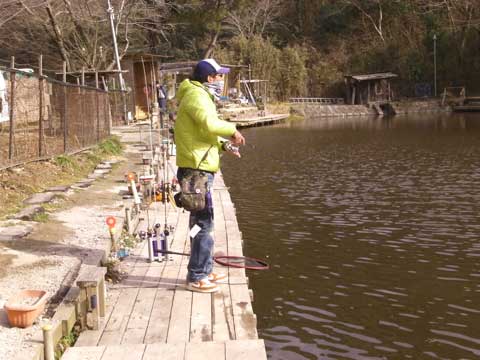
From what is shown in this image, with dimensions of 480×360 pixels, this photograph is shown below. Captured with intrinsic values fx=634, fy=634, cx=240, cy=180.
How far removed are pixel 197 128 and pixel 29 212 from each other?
12.6 feet

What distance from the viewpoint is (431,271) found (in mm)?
7520

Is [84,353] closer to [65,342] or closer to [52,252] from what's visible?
[65,342]

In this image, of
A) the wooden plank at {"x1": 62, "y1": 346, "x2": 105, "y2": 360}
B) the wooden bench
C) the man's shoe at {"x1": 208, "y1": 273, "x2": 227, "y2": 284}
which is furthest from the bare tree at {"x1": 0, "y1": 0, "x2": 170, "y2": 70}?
the wooden plank at {"x1": 62, "y1": 346, "x2": 105, "y2": 360}

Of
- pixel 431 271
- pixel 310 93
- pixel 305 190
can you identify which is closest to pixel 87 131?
pixel 305 190

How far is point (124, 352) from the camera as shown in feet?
13.7

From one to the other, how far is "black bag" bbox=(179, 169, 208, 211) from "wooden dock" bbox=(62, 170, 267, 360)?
0.79m

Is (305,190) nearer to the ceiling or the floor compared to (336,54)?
nearer to the floor

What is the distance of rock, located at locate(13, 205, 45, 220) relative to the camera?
7.88 metres

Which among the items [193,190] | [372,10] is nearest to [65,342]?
[193,190]

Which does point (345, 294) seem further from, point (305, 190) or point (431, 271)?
point (305, 190)

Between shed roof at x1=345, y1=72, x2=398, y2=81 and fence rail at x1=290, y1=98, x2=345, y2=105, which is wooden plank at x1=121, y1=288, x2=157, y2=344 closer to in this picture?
fence rail at x1=290, y1=98, x2=345, y2=105

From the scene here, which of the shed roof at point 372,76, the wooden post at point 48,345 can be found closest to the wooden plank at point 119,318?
the wooden post at point 48,345

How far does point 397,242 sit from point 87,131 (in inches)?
372

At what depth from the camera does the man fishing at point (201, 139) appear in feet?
16.5
